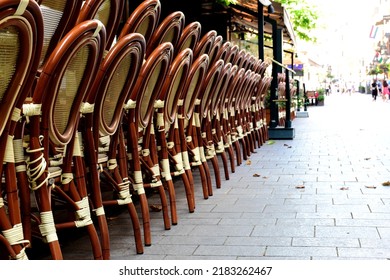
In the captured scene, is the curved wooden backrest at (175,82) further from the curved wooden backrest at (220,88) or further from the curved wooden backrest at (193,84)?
the curved wooden backrest at (220,88)

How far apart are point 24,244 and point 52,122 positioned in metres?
0.56

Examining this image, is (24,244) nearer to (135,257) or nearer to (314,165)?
(135,257)

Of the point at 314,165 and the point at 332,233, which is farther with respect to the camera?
the point at 314,165

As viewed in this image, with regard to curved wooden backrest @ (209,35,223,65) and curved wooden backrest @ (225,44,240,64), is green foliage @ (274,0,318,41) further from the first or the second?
curved wooden backrest @ (209,35,223,65)

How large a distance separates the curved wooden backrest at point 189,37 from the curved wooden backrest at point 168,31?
7cm

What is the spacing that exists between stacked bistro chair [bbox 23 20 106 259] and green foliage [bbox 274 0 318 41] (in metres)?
22.6

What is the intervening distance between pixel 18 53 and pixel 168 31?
288cm

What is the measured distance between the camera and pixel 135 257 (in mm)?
3686

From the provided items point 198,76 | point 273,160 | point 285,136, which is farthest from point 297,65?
point 198,76

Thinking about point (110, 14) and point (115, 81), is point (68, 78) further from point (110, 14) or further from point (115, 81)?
point (110, 14)

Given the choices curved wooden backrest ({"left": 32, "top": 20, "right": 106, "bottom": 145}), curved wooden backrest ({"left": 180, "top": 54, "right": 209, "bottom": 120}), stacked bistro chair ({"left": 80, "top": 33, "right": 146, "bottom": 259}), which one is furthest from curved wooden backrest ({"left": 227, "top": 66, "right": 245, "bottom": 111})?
curved wooden backrest ({"left": 32, "top": 20, "right": 106, "bottom": 145})

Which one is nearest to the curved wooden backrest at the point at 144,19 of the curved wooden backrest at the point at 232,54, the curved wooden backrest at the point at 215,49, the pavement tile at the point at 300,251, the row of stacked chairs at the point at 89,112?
the row of stacked chairs at the point at 89,112

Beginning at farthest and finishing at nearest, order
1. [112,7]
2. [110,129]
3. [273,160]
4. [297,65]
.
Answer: [297,65], [273,160], [112,7], [110,129]

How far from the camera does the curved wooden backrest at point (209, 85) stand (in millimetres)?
5633
